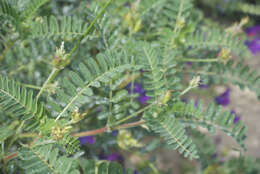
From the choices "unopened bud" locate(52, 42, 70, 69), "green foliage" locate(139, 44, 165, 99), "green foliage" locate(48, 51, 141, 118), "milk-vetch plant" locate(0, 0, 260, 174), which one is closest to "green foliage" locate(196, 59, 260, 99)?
"milk-vetch plant" locate(0, 0, 260, 174)

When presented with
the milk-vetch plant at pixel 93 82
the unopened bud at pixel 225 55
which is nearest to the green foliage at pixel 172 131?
the milk-vetch plant at pixel 93 82

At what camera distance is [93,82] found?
2.68 feet

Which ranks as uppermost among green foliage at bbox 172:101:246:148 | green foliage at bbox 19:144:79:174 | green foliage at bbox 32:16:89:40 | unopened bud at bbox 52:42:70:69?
green foliage at bbox 32:16:89:40

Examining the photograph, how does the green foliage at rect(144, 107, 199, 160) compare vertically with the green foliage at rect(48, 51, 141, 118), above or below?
below

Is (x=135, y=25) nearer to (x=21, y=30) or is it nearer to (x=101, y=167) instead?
(x=21, y=30)

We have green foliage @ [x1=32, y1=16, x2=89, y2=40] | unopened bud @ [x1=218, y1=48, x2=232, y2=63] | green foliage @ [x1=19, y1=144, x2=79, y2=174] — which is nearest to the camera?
green foliage @ [x1=19, y1=144, x2=79, y2=174]

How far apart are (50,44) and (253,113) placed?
2.64 m

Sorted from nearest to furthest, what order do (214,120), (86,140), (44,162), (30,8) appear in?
(44,162) → (30,8) → (214,120) → (86,140)

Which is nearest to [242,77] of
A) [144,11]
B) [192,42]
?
[192,42]

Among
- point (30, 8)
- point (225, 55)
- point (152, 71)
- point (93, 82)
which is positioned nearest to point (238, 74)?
point (225, 55)

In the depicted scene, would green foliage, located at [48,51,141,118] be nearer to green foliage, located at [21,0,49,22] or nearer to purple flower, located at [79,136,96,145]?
green foliage, located at [21,0,49,22]

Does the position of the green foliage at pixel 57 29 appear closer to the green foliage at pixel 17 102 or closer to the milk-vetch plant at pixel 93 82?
the milk-vetch plant at pixel 93 82

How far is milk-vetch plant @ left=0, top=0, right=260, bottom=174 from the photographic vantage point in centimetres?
73

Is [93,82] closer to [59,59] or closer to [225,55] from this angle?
[59,59]
